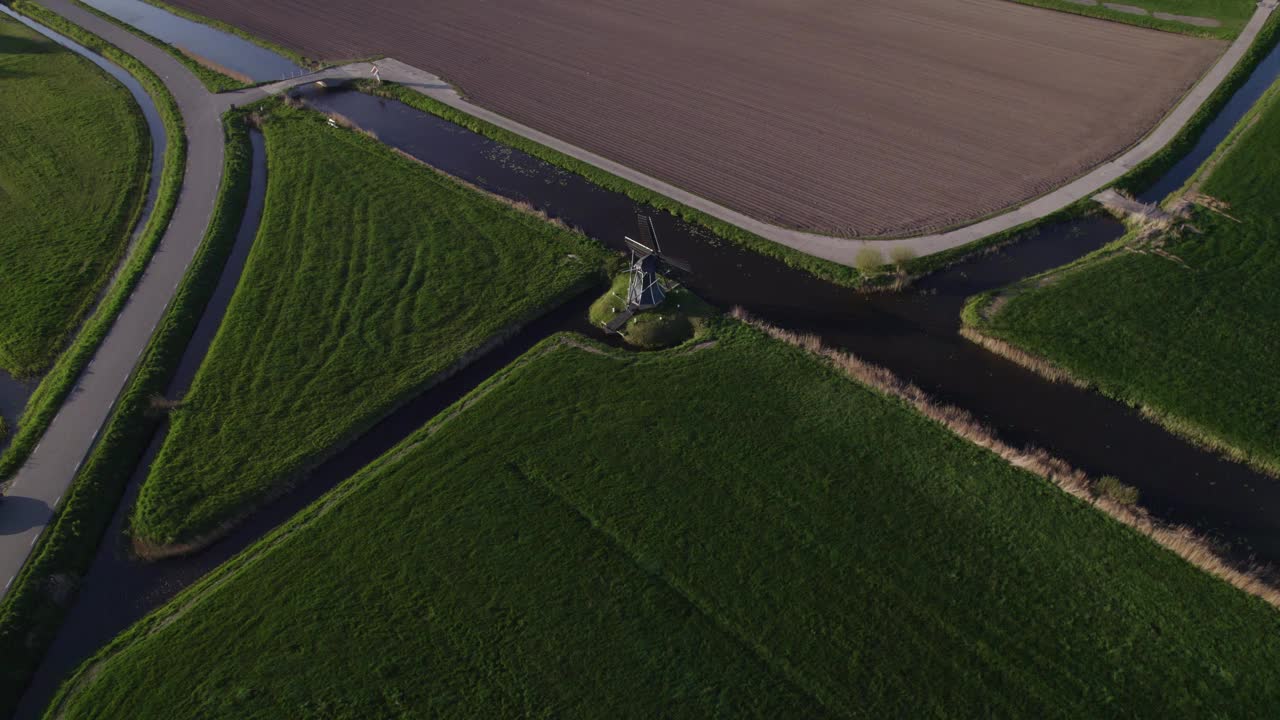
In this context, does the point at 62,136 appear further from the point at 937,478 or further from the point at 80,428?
the point at 937,478

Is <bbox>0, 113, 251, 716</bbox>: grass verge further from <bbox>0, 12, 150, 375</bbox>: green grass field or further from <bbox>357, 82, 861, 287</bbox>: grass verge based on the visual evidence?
<bbox>357, 82, 861, 287</bbox>: grass verge

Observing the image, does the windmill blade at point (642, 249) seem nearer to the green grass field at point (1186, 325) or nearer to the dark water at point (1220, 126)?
the green grass field at point (1186, 325)

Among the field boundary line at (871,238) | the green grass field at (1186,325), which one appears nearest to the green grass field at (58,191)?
the field boundary line at (871,238)

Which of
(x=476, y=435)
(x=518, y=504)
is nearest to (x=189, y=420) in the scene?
(x=476, y=435)

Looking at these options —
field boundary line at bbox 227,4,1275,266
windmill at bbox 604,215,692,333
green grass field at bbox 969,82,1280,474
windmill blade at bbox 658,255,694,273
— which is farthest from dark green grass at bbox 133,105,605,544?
green grass field at bbox 969,82,1280,474

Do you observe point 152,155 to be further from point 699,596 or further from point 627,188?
point 699,596
